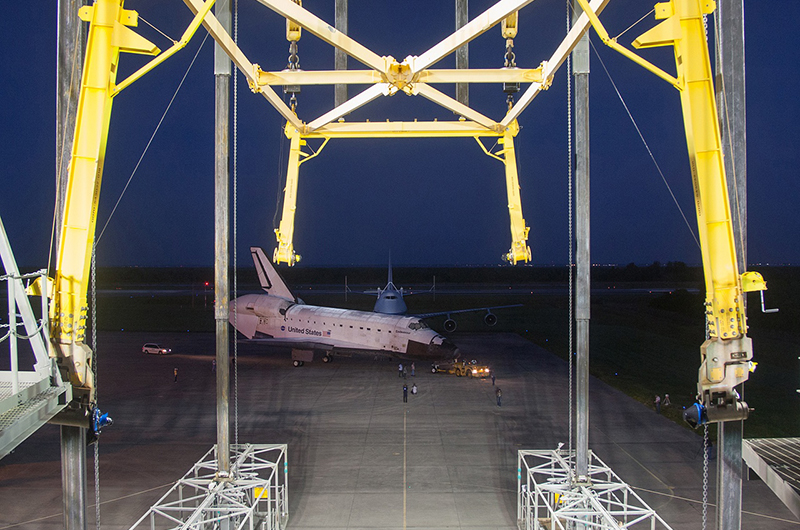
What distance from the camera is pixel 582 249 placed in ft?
36.0

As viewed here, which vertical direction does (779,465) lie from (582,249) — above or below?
below

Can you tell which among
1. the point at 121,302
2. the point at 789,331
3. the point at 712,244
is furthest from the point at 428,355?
the point at 121,302

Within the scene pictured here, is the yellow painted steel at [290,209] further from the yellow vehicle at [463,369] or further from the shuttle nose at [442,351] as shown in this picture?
the yellow vehicle at [463,369]

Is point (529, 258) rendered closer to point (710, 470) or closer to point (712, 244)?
point (712, 244)

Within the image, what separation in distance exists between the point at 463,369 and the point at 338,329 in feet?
24.2

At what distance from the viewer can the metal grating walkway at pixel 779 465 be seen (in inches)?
269

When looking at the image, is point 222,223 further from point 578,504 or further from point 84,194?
point 578,504

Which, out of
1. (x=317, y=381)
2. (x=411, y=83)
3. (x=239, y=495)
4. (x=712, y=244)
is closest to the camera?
(x=712, y=244)

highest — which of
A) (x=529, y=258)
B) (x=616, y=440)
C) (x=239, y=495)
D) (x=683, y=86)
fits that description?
(x=683, y=86)

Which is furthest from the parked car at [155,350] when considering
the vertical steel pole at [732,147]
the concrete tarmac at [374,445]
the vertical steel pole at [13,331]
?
the vertical steel pole at [732,147]

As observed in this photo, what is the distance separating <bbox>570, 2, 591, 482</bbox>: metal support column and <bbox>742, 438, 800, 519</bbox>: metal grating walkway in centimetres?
306

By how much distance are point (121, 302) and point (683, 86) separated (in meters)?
70.6

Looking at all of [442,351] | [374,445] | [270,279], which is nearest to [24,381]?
[374,445]

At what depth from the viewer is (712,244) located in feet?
19.9
